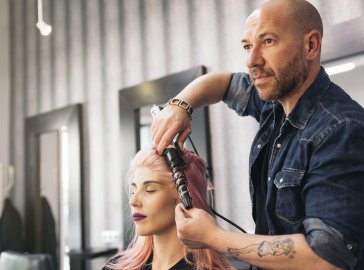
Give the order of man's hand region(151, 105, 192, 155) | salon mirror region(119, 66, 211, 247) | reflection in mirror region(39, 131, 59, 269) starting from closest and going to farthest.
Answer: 1. man's hand region(151, 105, 192, 155)
2. salon mirror region(119, 66, 211, 247)
3. reflection in mirror region(39, 131, 59, 269)

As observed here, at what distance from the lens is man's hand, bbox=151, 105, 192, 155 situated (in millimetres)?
1119

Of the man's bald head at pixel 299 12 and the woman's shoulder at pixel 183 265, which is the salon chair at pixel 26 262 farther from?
the man's bald head at pixel 299 12

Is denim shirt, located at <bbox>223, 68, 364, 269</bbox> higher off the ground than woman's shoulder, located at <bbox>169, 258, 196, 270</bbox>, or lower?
higher

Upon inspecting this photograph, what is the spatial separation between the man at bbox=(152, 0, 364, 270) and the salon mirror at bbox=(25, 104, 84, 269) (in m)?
2.15

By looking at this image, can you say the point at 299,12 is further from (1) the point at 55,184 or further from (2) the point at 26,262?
(1) the point at 55,184

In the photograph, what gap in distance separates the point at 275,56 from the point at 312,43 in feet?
0.35

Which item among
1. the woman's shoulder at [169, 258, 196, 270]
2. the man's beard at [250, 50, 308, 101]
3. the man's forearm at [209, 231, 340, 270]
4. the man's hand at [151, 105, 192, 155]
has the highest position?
the man's beard at [250, 50, 308, 101]

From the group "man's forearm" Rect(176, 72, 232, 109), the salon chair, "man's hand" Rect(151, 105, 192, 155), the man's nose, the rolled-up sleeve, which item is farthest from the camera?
the salon chair

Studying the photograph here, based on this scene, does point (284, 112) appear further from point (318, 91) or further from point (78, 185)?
point (78, 185)

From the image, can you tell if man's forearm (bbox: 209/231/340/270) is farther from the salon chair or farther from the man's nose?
the salon chair

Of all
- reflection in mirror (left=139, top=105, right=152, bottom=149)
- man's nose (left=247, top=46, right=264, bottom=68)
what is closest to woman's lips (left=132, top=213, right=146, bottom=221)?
man's nose (left=247, top=46, right=264, bottom=68)

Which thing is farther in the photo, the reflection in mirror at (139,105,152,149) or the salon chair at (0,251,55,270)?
the reflection in mirror at (139,105,152,149)

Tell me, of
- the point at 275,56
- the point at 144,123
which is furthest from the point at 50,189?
the point at 275,56

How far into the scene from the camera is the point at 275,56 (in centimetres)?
98
